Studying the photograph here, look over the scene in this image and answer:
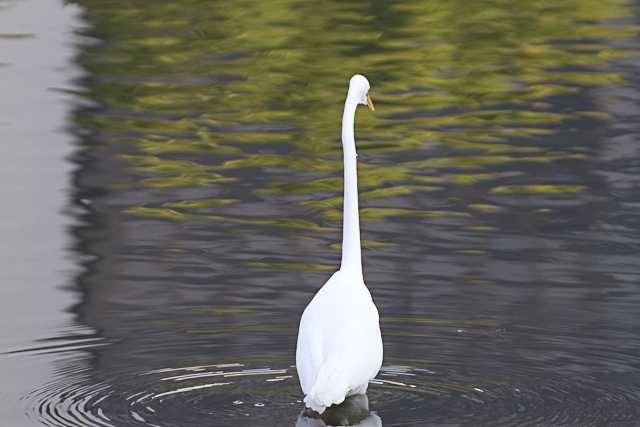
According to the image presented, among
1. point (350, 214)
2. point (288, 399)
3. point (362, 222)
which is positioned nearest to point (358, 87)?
point (350, 214)

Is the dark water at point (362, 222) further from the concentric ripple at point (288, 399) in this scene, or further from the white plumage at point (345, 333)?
the white plumage at point (345, 333)

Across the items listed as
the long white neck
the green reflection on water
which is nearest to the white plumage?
the long white neck

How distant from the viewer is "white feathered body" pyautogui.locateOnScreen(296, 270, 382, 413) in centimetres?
665

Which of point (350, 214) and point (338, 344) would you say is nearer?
point (338, 344)

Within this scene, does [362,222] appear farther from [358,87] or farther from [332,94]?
[332,94]

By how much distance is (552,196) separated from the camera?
11.8 metres

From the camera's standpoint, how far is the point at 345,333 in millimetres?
7062

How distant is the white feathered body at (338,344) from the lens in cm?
665

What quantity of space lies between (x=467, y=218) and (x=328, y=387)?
4609 mm

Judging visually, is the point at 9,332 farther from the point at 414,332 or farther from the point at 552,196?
the point at 552,196

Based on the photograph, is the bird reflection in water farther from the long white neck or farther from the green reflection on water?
the green reflection on water

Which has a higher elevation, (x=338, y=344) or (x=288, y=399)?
(x=338, y=344)

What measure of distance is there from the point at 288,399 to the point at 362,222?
13.0 feet

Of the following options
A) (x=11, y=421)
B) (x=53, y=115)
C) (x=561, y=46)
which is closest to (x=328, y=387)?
(x=11, y=421)
